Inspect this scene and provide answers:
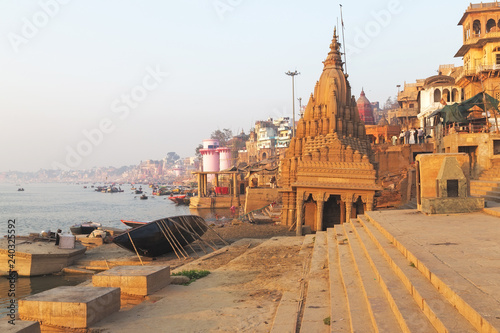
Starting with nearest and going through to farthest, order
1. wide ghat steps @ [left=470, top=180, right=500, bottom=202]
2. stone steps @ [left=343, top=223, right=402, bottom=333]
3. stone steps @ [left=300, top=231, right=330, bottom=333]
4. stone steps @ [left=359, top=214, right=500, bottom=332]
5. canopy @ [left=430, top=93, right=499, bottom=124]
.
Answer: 1. stone steps @ [left=359, top=214, right=500, bottom=332]
2. stone steps @ [left=343, top=223, right=402, bottom=333]
3. stone steps @ [left=300, top=231, right=330, bottom=333]
4. wide ghat steps @ [left=470, top=180, right=500, bottom=202]
5. canopy @ [left=430, top=93, right=499, bottom=124]

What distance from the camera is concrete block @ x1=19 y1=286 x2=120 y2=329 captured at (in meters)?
6.03

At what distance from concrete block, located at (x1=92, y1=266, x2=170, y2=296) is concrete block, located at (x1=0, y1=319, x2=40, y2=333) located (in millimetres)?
2477

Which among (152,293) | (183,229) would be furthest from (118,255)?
(152,293)

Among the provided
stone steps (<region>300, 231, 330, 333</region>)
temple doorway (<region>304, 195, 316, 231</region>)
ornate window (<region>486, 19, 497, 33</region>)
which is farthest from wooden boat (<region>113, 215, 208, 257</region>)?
ornate window (<region>486, 19, 497, 33</region>)

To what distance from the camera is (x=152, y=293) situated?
7953 mm

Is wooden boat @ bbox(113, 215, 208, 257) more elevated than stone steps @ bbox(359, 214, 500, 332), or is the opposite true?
stone steps @ bbox(359, 214, 500, 332)

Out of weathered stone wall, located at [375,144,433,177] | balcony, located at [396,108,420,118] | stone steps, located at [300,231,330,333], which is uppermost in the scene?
balcony, located at [396,108,420,118]

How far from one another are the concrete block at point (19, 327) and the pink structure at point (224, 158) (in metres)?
81.8

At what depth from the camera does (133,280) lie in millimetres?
7863

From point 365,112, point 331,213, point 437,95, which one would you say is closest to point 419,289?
point 331,213

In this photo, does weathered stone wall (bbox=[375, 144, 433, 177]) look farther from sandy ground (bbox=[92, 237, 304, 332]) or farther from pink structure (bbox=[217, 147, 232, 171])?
pink structure (bbox=[217, 147, 232, 171])

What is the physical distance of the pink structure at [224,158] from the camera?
87750 millimetres

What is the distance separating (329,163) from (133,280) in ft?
45.8

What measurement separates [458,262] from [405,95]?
5403cm
